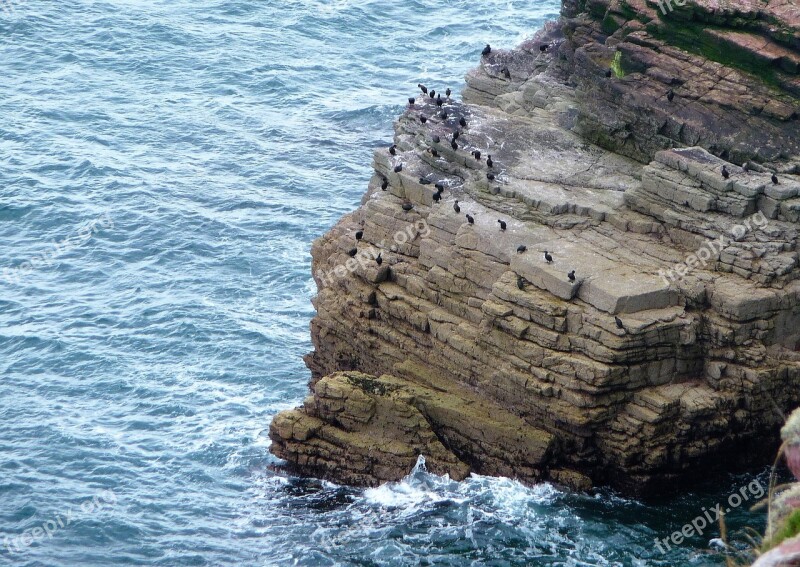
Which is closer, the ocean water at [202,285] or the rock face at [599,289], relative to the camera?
the ocean water at [202,285]

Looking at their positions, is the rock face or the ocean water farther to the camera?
the rock face

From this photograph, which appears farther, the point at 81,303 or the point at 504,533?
the point at 81,303

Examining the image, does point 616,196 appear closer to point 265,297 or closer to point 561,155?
point 561,155

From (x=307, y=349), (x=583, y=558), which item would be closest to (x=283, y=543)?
(x=583, y=558)

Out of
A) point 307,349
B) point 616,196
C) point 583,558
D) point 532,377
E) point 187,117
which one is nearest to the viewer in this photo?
point 583,558
